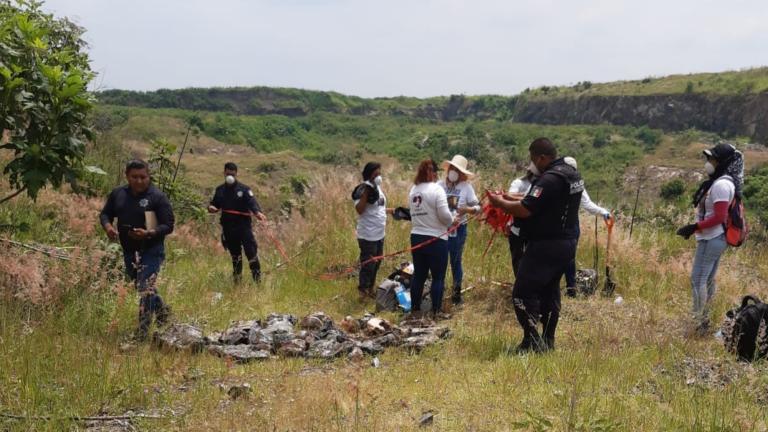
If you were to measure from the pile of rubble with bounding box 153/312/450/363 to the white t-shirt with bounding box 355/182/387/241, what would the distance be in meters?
1.18

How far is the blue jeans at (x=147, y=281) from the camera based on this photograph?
14.9 feet

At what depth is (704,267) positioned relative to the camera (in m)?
5.38

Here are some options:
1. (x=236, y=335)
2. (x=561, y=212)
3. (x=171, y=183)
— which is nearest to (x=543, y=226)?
(x=561, y=212)

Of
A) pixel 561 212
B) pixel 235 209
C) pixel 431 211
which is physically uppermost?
pixel 561 212

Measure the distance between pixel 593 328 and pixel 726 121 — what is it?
328 feet

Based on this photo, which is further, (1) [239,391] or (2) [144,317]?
(2) [144,317]

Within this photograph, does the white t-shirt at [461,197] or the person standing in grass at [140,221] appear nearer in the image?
the person standing in grass at [140,221]

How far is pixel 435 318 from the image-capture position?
632 centimetres

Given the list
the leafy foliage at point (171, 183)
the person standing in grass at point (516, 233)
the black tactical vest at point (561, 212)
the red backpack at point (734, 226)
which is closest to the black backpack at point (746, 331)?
the red backpack at point (734, 226)

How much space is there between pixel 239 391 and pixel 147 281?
1207mm

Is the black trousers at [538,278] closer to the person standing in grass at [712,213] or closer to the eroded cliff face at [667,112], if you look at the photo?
the person standing in grass at [712,213]

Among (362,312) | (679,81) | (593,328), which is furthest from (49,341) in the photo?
(679,81)

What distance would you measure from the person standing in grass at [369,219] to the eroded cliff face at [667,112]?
9159 cm

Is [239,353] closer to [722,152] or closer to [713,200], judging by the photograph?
[713,200]
